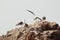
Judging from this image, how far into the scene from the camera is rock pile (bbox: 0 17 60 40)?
40.7 ft

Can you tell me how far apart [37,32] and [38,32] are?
0.07 m

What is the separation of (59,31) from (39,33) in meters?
1.25

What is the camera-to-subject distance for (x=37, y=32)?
41.4ft

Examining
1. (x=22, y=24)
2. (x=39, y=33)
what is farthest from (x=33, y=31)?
(x=22, y=24)

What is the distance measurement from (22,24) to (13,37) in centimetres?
141

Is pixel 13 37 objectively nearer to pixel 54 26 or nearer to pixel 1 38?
pixel 1 38

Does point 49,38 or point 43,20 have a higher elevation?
point 43,20

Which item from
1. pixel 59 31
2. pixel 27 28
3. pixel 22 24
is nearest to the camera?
pixel 59 31

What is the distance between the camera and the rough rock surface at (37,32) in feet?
40.7

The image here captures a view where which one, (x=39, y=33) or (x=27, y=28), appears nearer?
(x=39, y=33)

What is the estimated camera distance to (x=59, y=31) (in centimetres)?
1312

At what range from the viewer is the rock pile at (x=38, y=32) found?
12.4 metres

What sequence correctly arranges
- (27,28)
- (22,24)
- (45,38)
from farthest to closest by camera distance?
(22,24), (27,28), (45,38)

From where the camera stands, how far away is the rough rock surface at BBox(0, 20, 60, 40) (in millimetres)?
12403
